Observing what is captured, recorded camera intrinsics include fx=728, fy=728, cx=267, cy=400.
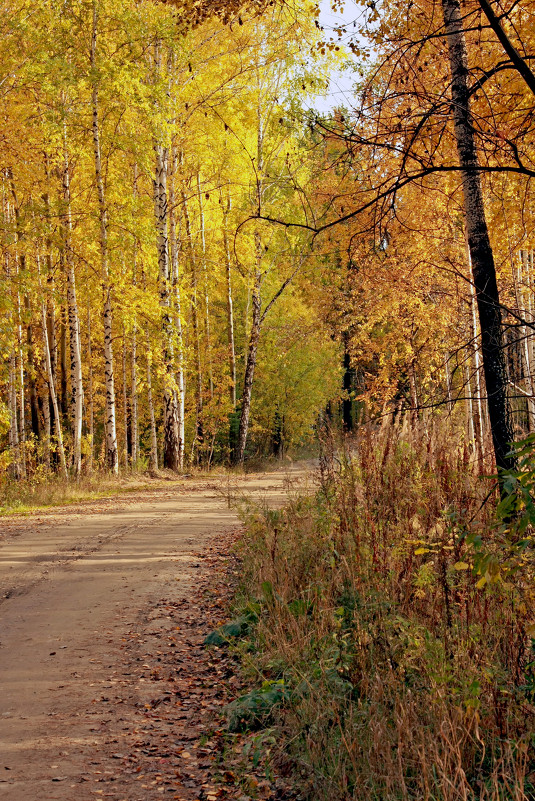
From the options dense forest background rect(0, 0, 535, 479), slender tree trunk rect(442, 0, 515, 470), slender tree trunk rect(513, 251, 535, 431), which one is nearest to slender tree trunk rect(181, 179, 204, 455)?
dense forest background rect(0, 0, 535, 479)

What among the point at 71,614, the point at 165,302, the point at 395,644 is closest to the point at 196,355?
the point at 165,302

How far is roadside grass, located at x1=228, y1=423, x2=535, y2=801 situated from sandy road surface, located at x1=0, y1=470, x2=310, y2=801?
106 cm

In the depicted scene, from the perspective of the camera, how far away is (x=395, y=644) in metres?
4.76

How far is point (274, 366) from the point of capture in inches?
1192

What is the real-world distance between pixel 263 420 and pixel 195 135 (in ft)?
44.8

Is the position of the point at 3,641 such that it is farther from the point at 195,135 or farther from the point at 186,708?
the point at 195,135

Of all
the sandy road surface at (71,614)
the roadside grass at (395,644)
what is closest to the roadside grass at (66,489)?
the sandy road surface at (71,614)

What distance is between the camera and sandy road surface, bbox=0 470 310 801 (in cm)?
417

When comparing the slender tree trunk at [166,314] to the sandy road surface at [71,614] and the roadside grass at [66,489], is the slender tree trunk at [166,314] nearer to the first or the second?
the roadside grass at [66,489]

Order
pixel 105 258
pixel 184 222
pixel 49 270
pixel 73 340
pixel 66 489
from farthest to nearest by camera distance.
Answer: pixel 184 222
pixel 73 340
pixel 49 270
pixel 105 258
pixel 66 489

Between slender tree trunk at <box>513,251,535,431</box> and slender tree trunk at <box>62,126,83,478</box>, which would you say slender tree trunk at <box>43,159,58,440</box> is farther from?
slender tree trunk at <box>513,251,535,431</box>

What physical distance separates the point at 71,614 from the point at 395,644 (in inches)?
136

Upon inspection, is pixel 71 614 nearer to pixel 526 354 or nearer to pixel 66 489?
pixel 526 354

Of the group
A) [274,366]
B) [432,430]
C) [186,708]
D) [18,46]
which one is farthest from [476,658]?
[274,366]
